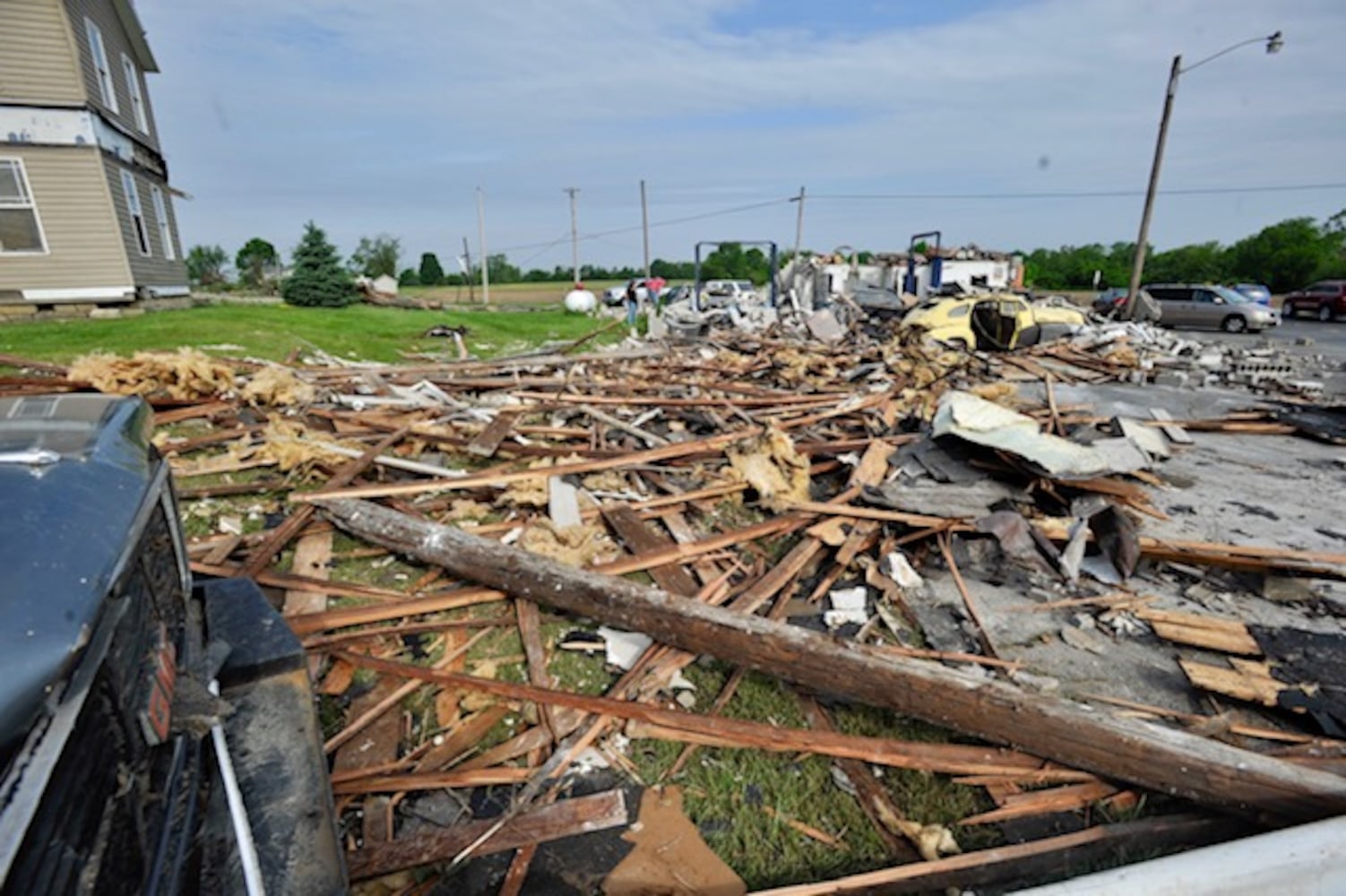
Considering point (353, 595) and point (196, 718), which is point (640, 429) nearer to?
point (353, 595)

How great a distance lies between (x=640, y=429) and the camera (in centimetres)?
710

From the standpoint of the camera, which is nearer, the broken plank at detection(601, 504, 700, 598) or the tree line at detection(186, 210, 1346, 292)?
the broken plank at detection(601, 504, 700, 598)

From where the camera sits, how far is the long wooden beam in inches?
90.8

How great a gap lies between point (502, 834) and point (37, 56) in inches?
698

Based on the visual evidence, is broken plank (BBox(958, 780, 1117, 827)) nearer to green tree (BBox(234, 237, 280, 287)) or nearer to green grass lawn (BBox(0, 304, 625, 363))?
green grass lawn (BBox(0, 304, 625, 363))

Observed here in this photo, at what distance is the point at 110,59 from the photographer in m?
14.5

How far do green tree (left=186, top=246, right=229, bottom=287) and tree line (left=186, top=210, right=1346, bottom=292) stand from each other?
2.2 inches

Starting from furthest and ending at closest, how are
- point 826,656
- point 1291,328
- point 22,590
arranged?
point 1291,328
point 826,656
point 22,590

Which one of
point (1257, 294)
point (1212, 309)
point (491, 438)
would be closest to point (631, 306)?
point (491, 438)

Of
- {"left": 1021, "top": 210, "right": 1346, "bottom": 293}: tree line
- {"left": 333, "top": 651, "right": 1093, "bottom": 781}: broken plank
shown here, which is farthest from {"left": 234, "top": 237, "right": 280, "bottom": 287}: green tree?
{"left": 1021, "top": 210, "right": 1346, "bottom": 293}: tree line

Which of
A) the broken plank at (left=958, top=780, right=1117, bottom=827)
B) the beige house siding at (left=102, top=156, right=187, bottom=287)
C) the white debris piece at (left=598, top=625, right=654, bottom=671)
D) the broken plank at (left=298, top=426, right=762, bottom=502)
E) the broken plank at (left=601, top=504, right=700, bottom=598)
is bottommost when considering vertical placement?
the broken plank at (left=958, top=780, right=1117, bottom=827)

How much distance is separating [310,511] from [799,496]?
382cm

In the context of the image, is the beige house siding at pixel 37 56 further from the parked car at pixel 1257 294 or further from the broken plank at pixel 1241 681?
the parked car at pixel 1257 294

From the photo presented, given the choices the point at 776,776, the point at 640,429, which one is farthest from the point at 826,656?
the point at 640,429
